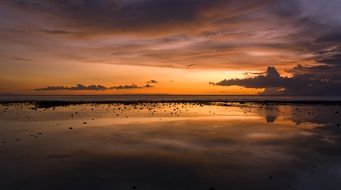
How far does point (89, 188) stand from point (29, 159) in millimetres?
6133

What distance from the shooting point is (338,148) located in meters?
20.1

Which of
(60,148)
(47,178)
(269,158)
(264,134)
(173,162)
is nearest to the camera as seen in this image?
(47,178)

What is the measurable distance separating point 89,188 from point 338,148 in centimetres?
1516

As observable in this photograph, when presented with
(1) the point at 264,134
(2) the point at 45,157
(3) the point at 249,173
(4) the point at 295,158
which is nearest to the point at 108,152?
(2) the point at 45,157

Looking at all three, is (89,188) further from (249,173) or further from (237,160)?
(237,160)

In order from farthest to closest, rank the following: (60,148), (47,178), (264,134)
A: (264,134)
(60,148)
(47,178)

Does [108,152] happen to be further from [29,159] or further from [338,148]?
[338,148]

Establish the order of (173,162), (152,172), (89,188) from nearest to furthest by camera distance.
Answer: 1. (89,188)
2. (152,172)
3. (173,162)

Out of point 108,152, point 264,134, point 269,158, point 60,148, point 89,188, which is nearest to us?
point 89,188

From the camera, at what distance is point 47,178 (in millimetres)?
13234

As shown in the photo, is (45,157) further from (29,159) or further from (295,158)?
(295,158)

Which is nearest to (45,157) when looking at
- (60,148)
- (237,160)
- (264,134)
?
(60,148)

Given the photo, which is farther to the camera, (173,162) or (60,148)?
(60,148)

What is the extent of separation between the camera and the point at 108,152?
1848cm
